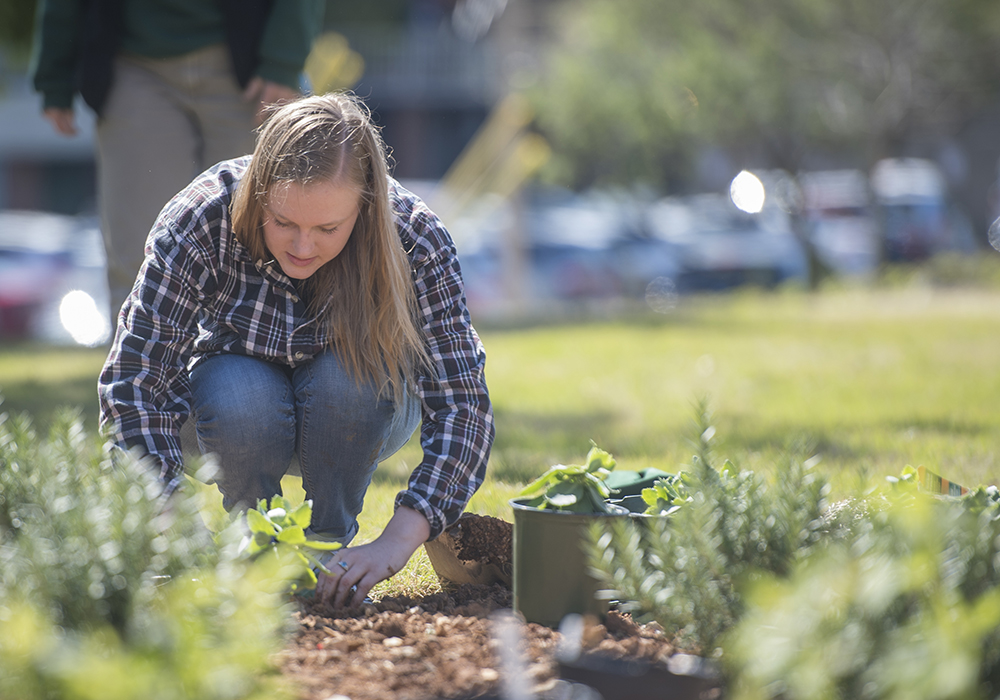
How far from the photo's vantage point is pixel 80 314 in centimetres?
1141

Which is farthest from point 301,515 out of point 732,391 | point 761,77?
point 761,77

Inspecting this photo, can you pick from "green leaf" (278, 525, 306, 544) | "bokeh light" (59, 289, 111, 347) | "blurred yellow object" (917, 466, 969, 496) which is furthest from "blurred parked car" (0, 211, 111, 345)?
"blurred yellow object" (917, 466, 969, 496)

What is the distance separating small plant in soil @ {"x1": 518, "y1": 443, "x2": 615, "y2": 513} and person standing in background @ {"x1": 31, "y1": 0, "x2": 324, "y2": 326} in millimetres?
1554

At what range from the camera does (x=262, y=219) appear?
2.10 m

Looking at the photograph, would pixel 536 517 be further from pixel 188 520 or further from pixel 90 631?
pixel 90 631

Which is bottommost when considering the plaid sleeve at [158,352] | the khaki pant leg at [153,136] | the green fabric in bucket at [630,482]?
the green fabric in bucket at [630,482]

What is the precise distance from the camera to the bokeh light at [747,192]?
17734mm

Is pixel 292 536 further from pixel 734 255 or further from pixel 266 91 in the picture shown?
pixel 734 255

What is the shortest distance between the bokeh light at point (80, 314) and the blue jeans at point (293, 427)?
32.3 feet

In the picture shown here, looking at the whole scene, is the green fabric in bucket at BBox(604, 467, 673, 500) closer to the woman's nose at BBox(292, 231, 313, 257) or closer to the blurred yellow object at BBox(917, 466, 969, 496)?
the blurred yellow object at BBox(917, 466, 969, 496)

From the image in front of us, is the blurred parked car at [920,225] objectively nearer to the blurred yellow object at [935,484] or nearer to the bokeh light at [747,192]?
the bokeh light at [747,192]

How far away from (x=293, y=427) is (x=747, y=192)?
55.9 feet

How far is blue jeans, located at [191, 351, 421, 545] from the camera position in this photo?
7.27 ft

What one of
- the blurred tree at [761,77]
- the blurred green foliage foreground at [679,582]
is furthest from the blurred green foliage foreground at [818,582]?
the blurred tree at [761,77]
